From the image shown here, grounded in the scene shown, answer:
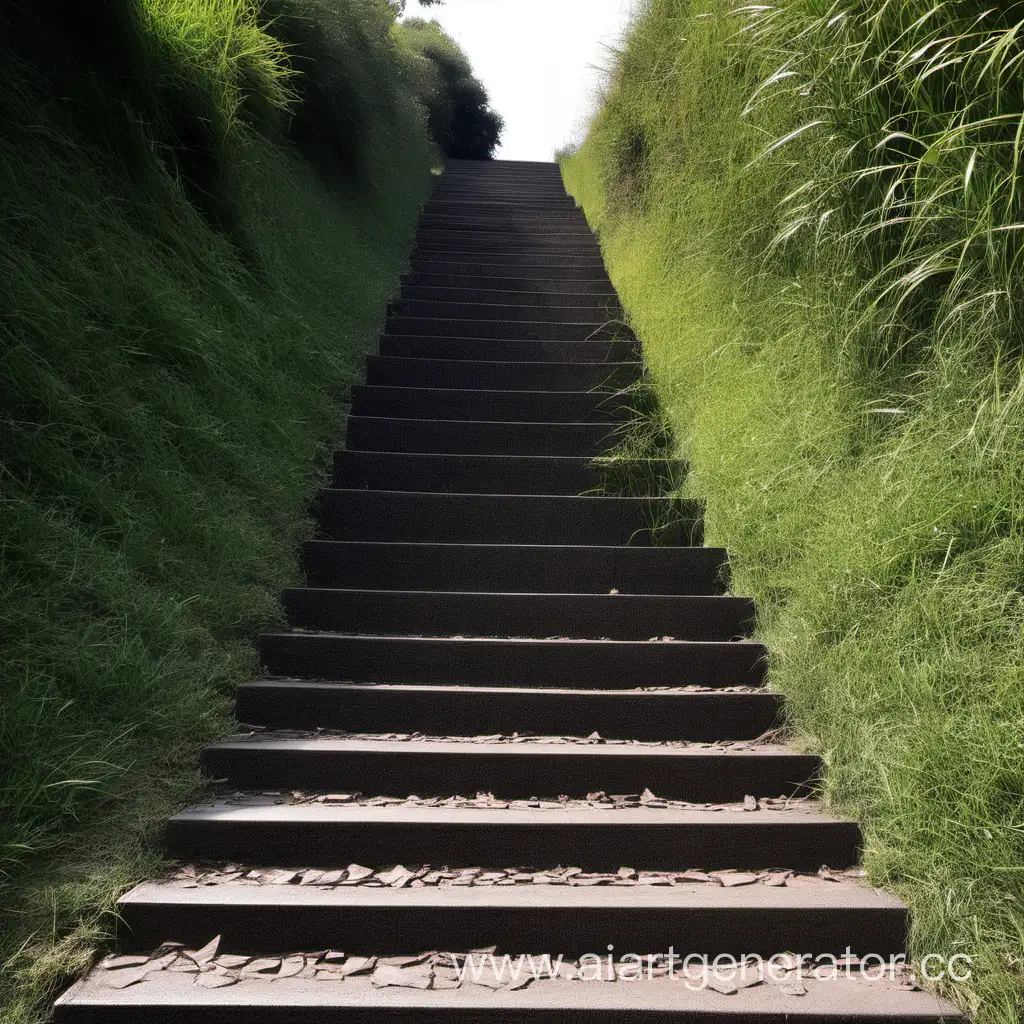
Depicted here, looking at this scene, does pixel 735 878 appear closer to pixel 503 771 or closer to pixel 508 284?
pixel 503 771

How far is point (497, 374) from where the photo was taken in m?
4.77

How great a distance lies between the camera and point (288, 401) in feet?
13.0

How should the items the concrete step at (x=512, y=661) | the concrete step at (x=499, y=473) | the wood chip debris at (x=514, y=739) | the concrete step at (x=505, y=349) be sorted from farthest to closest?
the concrete step at (x=505, y=349) < the concrete step at (x=499, y=473) < the concrete step at (x=512, y=661) < the wood chip debris at (x=514, y=739)

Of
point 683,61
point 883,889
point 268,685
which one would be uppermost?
point 683,61

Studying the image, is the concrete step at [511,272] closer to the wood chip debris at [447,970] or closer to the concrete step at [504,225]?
the concrete step at [504,225]

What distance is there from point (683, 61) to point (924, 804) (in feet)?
13.7

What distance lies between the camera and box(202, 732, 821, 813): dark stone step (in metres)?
2.45

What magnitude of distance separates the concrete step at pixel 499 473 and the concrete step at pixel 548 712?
1.32 metres

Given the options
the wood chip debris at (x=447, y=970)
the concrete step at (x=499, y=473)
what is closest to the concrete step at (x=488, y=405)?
the concrete step at (x=499, y=473)

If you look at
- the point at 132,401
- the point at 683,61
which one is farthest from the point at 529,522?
the point at 683,61

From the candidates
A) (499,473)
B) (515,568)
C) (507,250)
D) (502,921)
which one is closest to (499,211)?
(507,250)

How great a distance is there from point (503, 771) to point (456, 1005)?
0.77 metres

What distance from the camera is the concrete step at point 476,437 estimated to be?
4.18 metres

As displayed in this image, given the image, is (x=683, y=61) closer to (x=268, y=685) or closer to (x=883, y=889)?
(x=268, y=685)
